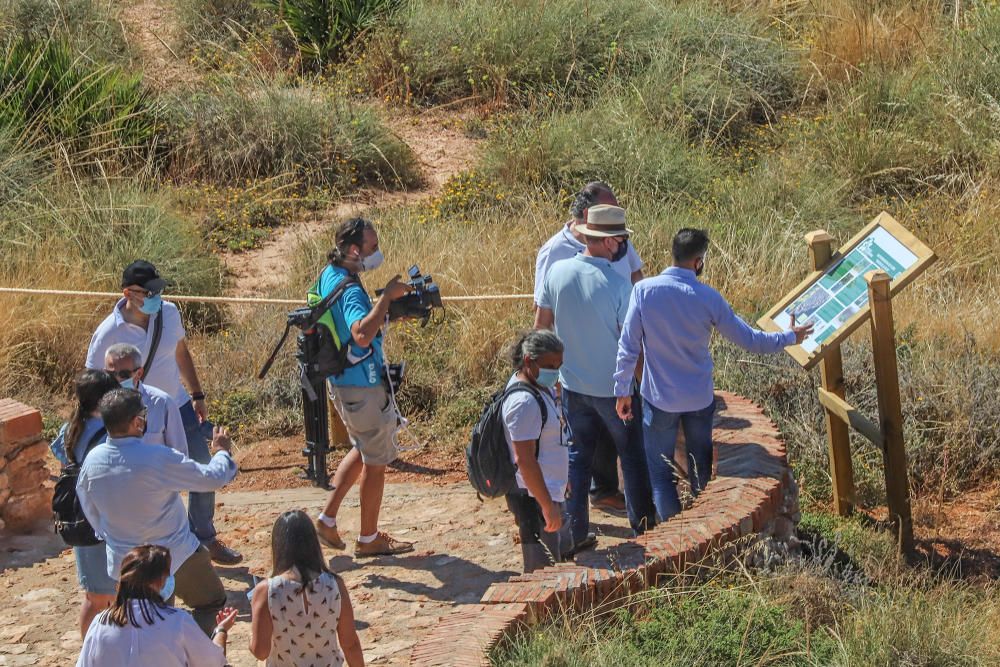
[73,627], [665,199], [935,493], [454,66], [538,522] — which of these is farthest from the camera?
[454,66]

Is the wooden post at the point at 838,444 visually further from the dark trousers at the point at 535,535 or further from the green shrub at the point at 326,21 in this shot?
the green shrub at the point at 326,21

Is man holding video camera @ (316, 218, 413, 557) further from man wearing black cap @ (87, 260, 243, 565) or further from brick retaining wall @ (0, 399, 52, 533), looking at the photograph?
brick retaining wall @ (0, 399, 52, 533)

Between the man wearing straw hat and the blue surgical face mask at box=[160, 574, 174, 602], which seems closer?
the blue surgical face mask at box=[160, 574, 174, 602]

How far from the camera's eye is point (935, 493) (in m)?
7.71

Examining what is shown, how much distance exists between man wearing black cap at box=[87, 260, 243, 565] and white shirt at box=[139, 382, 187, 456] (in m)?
0.77

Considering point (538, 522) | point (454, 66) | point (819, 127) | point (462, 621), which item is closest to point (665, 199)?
point (819, 127)

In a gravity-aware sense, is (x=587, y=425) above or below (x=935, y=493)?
above

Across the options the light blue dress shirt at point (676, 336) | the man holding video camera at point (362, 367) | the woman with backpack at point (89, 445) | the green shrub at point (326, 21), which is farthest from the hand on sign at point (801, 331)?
the green shrub at point (326, 21)

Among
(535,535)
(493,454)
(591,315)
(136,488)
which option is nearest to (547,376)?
(493,454)

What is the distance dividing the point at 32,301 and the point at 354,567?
4670mm

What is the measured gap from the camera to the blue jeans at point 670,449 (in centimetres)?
597

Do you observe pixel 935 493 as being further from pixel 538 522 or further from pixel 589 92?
pixel 589 92

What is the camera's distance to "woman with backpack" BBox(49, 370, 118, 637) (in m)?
5.05

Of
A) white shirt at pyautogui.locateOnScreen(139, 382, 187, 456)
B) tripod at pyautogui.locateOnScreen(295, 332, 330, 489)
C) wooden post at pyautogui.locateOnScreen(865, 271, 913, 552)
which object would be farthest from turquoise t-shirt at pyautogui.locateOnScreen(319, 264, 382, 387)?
wooden post at pyautogui.locateOnScreen(865, 271, 913, 552)
